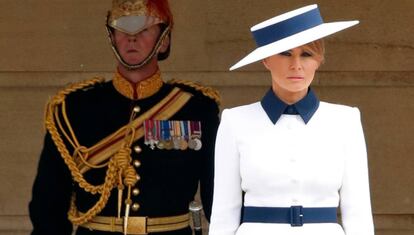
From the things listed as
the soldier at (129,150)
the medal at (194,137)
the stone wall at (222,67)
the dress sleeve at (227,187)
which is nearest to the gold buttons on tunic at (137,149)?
the soldier at (129,150)

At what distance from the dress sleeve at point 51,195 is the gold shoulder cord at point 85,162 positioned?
0.03 m

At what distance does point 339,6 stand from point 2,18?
1142 millimetres

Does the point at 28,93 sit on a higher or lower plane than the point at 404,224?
higher

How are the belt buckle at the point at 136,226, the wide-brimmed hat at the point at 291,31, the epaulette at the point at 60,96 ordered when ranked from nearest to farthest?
the wide-brimmed hat at the point at 291,31, the belt buckle at the point at 136,226, the epaulette at the point at 60,96

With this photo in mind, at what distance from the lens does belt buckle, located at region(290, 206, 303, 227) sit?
2.46 metres

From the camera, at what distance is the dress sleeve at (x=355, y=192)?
8.13 feet

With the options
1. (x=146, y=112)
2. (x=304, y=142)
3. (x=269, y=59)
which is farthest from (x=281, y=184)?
(x=146, y=112)

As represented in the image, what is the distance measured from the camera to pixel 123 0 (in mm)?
3012

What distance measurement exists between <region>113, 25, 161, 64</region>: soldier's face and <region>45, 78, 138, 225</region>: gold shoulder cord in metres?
0.16

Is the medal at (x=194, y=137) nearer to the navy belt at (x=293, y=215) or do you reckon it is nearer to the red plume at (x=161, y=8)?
the red plume at (x=161, y=8)

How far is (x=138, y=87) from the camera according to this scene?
303 centimetres

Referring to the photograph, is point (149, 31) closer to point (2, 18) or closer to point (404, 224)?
point (2, 18)

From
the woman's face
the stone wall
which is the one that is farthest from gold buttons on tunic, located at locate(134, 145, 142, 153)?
the stone wall

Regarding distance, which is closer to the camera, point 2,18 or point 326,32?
point 326,32
